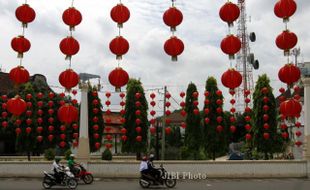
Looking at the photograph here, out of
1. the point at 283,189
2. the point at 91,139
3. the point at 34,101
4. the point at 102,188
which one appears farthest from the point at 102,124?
the point at 283,189

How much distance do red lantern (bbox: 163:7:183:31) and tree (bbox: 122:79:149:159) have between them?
1487 centimetres

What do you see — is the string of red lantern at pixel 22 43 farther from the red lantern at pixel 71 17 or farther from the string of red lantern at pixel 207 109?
the string of red lantern at pixel 207 109

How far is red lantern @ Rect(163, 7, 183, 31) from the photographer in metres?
9.93

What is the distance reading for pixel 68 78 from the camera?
11242 millimetres

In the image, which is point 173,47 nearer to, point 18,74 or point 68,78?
point 68,78

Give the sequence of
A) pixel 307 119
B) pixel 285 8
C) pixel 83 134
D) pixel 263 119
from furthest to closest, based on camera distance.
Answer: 1. pixel 263 119
2. pixel 83 134
3. pixel 307 119
4. pixel 285 8

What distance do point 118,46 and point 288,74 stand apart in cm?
420

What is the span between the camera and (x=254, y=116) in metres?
23.4

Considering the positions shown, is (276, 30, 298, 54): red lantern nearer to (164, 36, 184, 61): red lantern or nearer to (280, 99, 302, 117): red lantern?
(280, 99, 302, 117): red lantern

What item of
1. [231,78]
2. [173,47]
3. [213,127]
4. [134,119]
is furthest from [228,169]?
[173,47]

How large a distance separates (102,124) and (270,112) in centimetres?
1200

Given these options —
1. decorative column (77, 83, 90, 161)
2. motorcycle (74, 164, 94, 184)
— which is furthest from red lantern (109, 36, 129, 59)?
decorative column (77, 83, 90, 161)

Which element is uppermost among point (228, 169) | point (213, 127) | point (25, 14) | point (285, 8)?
point (25, 14)

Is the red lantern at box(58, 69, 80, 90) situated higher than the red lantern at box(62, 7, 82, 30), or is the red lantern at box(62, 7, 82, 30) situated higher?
the red lantern at box(62, 7, 82, 30)
